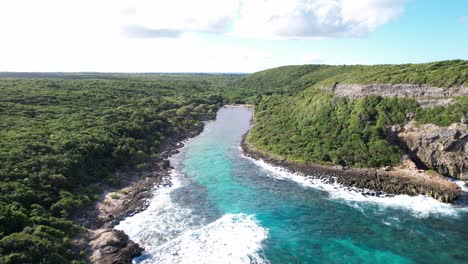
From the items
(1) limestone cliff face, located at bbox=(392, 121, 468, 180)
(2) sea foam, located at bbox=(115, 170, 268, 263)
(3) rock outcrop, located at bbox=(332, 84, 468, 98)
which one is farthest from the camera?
(3) rock outcrop, located at bbox=(332, 84, 468, 98)

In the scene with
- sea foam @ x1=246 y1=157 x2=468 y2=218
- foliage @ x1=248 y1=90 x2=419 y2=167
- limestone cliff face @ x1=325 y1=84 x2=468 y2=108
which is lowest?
sea foam @ x1=246 y1=157 x2=468 y2=218

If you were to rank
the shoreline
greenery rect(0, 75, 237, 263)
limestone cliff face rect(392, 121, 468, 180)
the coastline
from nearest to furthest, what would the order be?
greenery rect(0, 75, 237, 263) → the coastline → the shoreline → limestone cliff face rect(392, 121, 468, 180)

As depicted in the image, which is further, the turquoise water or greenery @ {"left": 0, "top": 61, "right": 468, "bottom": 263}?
greenery @ {"left": 0, "top": 61, "right": 468, "bottom": 263}

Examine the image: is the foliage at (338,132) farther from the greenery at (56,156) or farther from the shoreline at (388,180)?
the greenery at (56,156)

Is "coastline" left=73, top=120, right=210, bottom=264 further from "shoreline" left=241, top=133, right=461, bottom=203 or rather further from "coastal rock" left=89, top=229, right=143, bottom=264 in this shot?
"shoreline" left=241, top=133, right=461, bottom=203

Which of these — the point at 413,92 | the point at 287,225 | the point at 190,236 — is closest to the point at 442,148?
the point at 413,92

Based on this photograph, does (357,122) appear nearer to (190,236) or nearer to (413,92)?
(413,92)

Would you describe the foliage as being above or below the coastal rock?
above

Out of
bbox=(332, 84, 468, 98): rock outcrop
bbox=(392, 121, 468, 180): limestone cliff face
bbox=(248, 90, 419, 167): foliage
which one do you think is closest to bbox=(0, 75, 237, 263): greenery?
bbox=(248, 90, 419, 167): foliage
